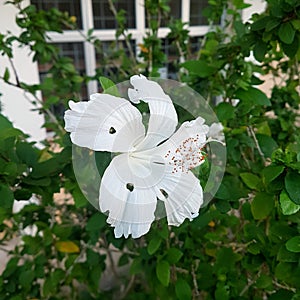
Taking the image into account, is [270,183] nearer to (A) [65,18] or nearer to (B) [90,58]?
(A) [65,18]

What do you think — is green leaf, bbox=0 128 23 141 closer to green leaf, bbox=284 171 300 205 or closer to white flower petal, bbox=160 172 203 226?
white flower petal, bbox=160 172 203 226

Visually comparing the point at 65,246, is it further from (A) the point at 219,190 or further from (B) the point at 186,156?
(B) the point at 186,156

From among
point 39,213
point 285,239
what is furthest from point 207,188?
point 39,213

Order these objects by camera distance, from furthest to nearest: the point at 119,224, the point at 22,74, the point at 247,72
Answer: the point at 22,74 → the point at 247,72 → the point at 119,224

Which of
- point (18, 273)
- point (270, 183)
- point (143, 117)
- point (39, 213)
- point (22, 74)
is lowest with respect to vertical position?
point (18, 273)

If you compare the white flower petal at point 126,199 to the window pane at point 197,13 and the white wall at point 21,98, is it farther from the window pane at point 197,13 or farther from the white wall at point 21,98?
the window pane at point 197,13

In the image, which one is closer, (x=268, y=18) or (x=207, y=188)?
(x=207, y=188)

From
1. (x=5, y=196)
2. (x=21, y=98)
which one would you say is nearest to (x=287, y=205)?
(x=5, y=196)
